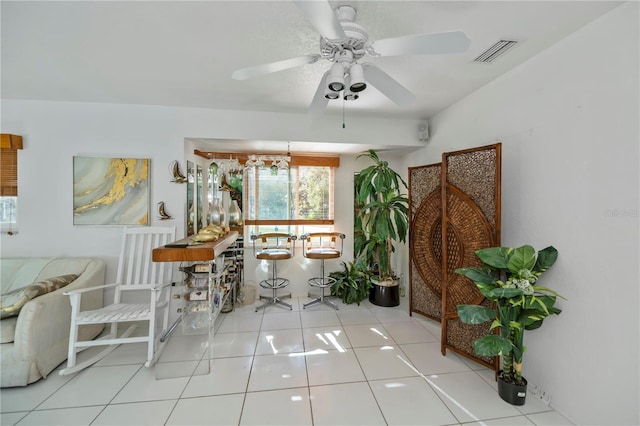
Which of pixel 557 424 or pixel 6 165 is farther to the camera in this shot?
pixel 6 165

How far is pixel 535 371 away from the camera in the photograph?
197 cm

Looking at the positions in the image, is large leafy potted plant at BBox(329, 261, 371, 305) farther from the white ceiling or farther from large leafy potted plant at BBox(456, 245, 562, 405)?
the white ceiling

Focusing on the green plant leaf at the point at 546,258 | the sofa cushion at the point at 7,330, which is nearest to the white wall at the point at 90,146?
the sofa cushion at the point at 7,330

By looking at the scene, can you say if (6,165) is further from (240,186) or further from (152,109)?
(240,186)

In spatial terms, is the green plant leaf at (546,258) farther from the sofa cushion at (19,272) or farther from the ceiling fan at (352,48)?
the sofa cushion at (19,272)

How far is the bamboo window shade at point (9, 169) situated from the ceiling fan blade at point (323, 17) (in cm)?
346

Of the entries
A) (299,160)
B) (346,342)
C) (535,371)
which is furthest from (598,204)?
(299,160)

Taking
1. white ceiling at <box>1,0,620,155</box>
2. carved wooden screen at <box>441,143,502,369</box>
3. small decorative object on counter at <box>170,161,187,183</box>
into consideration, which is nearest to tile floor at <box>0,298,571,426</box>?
carved wooden screen at <box>441,143,502,369</box>

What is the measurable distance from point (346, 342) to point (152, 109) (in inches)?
132

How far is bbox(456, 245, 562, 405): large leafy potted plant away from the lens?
1722 mm

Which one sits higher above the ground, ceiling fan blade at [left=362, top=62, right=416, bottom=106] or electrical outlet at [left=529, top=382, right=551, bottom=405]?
ceiling fan blade at [left=362, top=62, right=416, bottom=106]

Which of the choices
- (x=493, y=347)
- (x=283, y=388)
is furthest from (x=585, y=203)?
(x=283, y=388)

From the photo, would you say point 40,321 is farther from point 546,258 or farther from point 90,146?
point 546,258

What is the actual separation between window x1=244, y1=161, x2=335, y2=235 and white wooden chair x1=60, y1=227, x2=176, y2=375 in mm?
1534
